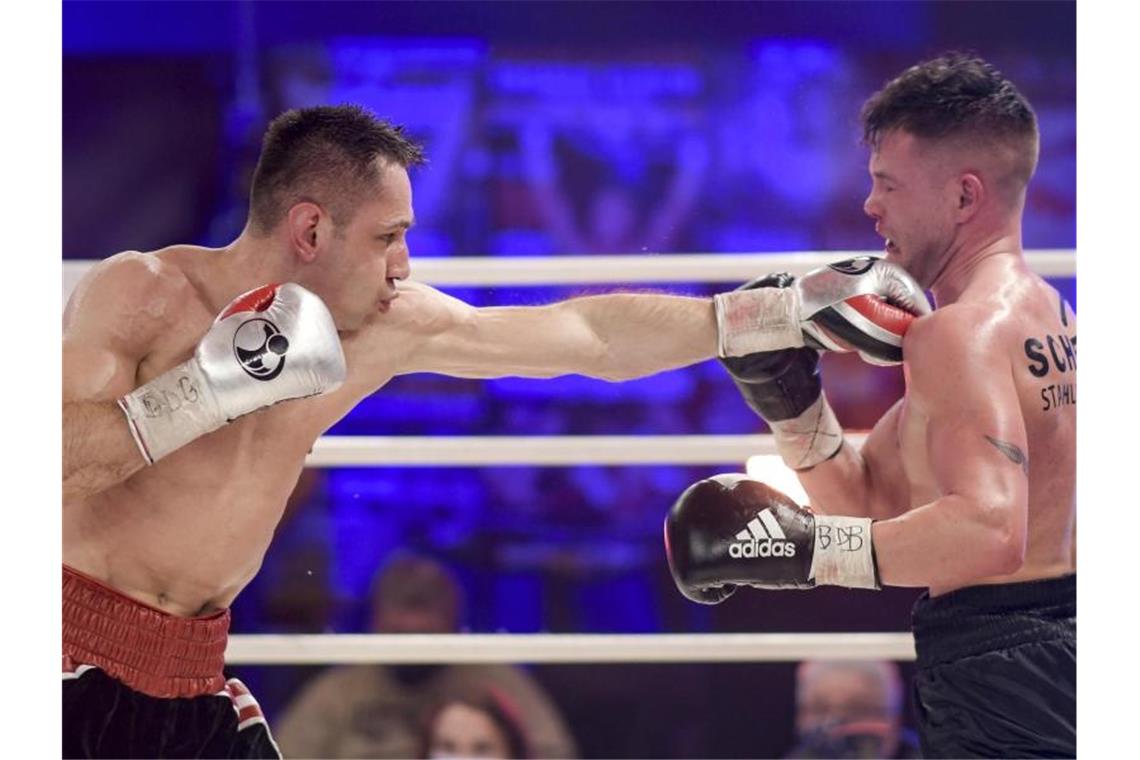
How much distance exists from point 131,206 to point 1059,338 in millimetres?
1887

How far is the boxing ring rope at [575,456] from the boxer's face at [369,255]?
10.1 inches

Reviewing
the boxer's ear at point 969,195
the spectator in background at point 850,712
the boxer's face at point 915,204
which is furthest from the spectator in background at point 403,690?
the boxer's ear at point 969,195

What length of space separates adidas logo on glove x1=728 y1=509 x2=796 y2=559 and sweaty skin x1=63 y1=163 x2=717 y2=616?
0.40 meters

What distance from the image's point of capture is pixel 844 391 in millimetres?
3059

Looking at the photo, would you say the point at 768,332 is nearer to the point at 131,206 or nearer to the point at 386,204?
the point at 386,204

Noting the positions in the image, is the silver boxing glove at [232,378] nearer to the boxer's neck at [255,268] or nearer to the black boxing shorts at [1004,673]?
the boxer's neck at [255,268]

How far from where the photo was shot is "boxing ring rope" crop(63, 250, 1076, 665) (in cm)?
296

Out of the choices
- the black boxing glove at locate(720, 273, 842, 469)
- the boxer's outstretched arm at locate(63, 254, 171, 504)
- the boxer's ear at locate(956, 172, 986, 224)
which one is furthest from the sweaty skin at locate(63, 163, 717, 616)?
the boxer's ear at locate(956, 172, 986, 224)

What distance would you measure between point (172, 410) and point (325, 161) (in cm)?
58

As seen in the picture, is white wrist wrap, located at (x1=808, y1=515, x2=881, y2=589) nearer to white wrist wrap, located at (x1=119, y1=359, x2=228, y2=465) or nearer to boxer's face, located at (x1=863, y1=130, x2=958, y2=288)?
boxer's face, located at (x1=863, y1=130, x2=958, y2=288)

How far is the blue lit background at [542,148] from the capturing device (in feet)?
9.43

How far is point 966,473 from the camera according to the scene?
2.38 metres

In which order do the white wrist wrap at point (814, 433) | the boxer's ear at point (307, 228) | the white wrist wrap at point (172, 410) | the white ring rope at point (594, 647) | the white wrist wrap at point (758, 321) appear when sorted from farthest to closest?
the white ring rope at point (594, 647) → the white wrist wrap at point (814, 433) → the white wrist wrap at point (758, 321) → the boxer's ear at point (307, 228) → the white wrist wrap at point (172, 410)

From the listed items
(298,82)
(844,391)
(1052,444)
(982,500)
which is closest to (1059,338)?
(1052,444)
